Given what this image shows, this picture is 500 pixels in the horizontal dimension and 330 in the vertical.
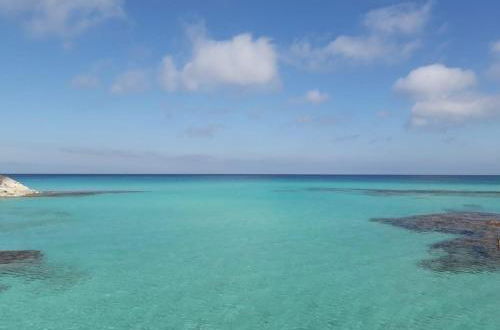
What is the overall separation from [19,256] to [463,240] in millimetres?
31330

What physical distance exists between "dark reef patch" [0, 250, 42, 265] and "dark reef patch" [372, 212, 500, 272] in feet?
78.5

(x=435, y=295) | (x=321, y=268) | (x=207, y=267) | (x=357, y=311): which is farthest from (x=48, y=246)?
(x=435, y=295)

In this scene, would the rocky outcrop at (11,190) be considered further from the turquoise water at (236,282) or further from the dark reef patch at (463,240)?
the dark reef patch at (463,240)

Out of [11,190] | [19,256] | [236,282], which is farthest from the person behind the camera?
[11,190]

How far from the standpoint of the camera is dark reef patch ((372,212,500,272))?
2345 centimetres

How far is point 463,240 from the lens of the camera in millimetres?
30562

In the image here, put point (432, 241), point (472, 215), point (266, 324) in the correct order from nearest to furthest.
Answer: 1. point (266, 324)
2. point (432, 241)
3. point (472, 215)

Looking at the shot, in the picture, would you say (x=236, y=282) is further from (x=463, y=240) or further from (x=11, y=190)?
(x=11, y=190)

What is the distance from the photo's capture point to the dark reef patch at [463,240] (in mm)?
23453

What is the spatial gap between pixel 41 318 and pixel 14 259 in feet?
34.9

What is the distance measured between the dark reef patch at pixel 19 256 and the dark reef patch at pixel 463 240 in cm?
2392

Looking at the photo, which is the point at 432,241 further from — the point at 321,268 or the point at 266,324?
the point at 266,324

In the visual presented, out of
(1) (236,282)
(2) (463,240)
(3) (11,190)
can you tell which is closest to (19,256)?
(1) (236,282)

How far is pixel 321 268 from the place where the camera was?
909 inches
